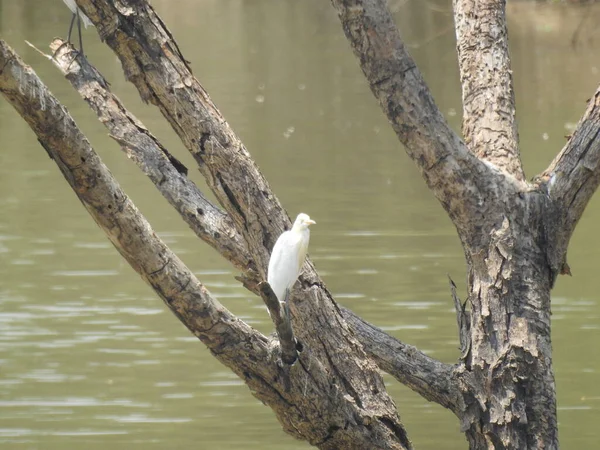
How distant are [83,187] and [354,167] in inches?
417

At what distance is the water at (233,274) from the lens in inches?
295

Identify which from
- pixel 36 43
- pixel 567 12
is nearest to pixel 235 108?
pixel 36 43

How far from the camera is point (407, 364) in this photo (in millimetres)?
4363

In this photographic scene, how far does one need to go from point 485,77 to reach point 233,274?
17.8 feet

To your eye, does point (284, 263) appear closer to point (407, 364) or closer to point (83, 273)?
point (407, 364)

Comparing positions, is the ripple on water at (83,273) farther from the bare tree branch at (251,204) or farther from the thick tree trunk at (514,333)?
the thick tree trunk at (514,333)

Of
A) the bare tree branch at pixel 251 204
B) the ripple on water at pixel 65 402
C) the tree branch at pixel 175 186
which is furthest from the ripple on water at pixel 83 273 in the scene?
the bare tree branch at pixel 251 204

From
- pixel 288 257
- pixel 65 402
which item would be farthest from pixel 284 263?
pixel 65 402

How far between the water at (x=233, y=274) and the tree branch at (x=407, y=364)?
2.78 m

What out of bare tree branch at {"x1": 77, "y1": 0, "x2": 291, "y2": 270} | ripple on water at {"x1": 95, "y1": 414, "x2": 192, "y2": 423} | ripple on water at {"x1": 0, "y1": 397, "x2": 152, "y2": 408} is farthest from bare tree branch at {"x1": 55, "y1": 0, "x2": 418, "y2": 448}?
ripple on water at {"x1": 0, "y1": 397, "x2": 152, "y2": 408}

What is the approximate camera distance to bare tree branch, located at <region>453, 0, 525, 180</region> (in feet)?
14.6

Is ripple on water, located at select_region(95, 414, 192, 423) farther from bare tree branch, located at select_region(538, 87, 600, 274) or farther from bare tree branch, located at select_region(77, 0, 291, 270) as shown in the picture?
bare tree branch, located at select_region(538, 87, 600, 274)

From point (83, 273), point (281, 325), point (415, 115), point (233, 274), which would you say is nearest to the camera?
point (281, 325)

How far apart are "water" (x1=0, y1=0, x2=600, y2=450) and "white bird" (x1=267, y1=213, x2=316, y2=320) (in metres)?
3.52
